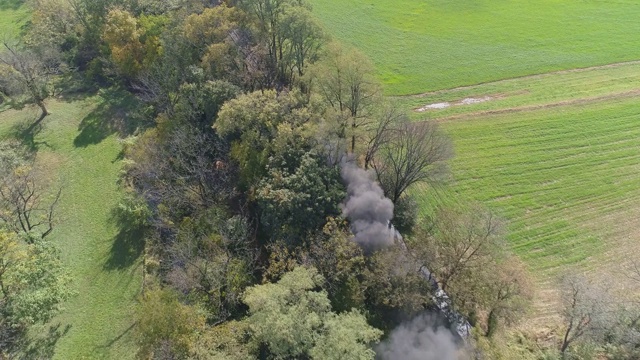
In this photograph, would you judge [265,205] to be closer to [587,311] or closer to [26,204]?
[587,311]

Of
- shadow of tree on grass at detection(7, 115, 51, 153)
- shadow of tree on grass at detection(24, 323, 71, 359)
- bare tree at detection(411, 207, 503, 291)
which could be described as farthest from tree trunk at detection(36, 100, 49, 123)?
bare tree at detection(411, 207, 503, 291)

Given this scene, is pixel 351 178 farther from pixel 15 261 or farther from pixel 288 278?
pixel 15 261

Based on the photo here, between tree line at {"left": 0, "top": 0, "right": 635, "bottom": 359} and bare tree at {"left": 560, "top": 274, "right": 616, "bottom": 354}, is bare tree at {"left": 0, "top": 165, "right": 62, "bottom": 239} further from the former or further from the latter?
bare tree at {"left": 560, "top": 274, "right": 616, "bottom": 354}

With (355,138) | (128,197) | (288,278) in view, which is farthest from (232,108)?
(288,278)

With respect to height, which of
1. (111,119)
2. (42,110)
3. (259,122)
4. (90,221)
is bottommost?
(90,221)

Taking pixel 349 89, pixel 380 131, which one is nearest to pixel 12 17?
pixel 349 89

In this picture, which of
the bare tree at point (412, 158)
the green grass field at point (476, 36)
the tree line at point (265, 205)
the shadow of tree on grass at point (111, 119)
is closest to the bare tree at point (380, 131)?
the tree line at point (265, 205)
